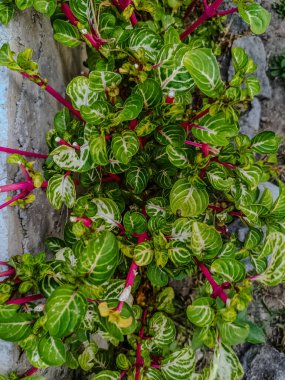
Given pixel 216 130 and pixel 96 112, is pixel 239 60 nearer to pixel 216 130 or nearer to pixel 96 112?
pixel 216 130

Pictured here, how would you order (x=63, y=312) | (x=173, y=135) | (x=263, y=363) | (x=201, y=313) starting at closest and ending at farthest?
(x=63, y=312), (x=201, y=313), (x=173, y=135), (x=263, y=363)

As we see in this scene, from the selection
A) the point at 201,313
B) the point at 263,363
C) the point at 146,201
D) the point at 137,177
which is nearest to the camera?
the point at 201,313

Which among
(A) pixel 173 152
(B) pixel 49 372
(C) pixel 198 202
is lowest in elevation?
(B) pixel 49 372

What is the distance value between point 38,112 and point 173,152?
0.57m

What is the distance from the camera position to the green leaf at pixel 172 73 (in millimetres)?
1250

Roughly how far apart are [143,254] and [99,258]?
28cm

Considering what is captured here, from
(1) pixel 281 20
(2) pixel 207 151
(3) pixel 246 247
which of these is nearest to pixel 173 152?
(2) pixel 207 151

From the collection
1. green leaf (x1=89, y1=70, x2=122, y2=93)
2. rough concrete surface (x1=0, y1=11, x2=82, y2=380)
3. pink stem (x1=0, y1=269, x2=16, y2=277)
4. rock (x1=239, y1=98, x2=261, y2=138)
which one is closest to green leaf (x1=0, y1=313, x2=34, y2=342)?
pink stem (x1=0, y1=269, x2=16, y2=277)

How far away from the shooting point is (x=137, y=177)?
1443 mm

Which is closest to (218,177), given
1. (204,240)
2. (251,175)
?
(251,175)

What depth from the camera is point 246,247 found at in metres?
1.38

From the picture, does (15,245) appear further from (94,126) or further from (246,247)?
(246,247)

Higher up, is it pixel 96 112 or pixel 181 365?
pixel 96 112

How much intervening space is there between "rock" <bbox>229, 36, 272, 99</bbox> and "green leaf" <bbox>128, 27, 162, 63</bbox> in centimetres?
85
